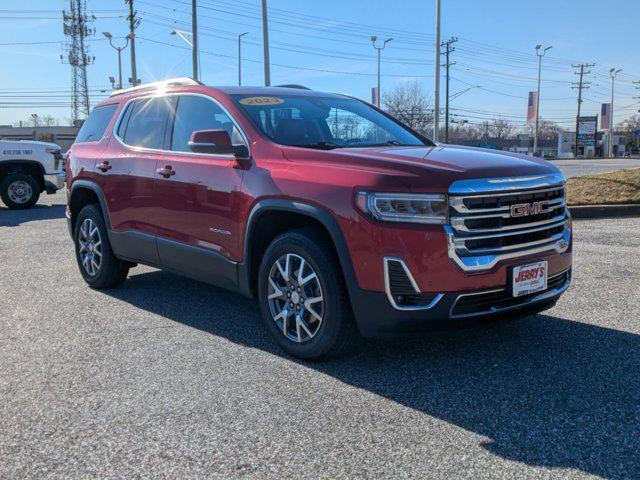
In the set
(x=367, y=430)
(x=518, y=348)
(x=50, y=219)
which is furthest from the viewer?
(x=50, y=219)

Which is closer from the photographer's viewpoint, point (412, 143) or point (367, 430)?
point (367, 430)

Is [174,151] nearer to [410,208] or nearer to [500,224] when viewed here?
[410,208]

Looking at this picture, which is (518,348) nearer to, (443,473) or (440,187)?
(440,187)

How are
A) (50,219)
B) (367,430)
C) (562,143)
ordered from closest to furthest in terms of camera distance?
(367,430) → (50,219) → (562,143)

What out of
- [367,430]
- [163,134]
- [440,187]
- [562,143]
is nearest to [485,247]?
[440,187]

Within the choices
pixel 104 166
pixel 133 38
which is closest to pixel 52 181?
pixel 104 166

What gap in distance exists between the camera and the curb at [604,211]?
10750 mm

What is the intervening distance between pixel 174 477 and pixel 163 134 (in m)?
3.27

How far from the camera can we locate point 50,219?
40.9ft

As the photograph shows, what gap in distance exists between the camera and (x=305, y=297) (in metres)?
3.88

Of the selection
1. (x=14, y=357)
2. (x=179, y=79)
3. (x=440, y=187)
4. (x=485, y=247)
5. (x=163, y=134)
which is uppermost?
(x=179, y=79)

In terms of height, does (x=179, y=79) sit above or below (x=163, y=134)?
above

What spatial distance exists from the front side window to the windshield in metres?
0.19

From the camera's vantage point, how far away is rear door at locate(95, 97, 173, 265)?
516 centimetres
